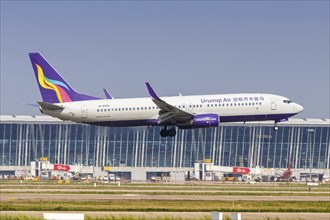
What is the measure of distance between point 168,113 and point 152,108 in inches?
88.3

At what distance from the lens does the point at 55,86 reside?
103 m

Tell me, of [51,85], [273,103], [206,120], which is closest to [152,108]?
[206,120]

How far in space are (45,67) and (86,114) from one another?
9764 mm

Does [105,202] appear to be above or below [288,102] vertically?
below

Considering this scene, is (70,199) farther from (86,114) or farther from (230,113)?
(230,113)

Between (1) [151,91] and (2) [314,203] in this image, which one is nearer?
(2) [314,203]

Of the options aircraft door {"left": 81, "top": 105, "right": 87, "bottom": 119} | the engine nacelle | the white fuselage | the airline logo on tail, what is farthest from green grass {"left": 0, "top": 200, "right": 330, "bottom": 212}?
the airline logo on tail

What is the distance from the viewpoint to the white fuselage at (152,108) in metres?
98.8

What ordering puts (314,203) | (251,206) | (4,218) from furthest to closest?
1. (314,203)
2. (251,206)
3. (4,218)

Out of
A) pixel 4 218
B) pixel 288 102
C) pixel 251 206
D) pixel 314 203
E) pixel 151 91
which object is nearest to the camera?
pixel 4 218

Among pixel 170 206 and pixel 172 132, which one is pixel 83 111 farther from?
pixel 170 206

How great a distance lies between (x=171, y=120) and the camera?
100250mm

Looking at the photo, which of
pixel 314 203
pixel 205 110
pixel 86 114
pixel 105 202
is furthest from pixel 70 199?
pixel 314 203

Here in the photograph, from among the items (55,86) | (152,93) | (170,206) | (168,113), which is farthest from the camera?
(55,86)
